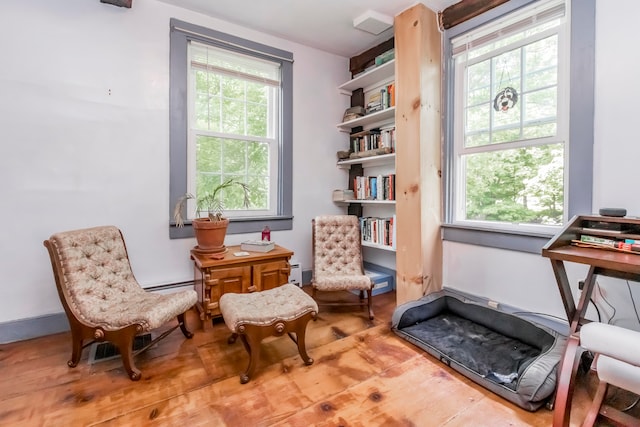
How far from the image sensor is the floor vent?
6.44 feet

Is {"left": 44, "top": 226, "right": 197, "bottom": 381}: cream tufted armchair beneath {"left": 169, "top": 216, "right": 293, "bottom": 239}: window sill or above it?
beneath

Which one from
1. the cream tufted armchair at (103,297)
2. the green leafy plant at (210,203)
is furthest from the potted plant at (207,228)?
the cream tufted armchair at (103,297)

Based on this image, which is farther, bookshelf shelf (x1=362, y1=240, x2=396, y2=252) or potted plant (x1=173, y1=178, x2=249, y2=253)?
bookshelf shelf (x1=362, y1=240, x2=396, y2=252)

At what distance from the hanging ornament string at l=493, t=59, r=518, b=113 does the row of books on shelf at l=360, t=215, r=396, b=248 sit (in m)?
1.31

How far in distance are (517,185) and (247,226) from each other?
2.39 m

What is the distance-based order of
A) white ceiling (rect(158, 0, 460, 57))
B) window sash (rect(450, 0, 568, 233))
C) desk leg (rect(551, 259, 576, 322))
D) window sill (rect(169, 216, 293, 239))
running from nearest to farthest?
desk leg (rect(551, 259, 576, 322))
window sash (rect(450, 0, 568, 233))
white ceiling (rect(158, 0, 460, 57))
window sill (rect(169, 216, 293, 239))

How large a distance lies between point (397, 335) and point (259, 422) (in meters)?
1.21

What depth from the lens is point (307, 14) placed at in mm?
2799

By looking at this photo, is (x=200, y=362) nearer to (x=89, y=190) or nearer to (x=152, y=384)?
(x=152, y=384)

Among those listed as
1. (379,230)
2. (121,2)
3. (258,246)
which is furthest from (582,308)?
(121,2)

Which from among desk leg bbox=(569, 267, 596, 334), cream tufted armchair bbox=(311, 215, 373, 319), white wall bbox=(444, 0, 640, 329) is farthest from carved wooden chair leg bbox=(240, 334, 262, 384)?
white wall bbox=(444, 0, 640, 329)

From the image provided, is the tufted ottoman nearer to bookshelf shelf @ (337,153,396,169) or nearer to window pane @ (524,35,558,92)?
bookshelf shelf @ (337,153,396,169)

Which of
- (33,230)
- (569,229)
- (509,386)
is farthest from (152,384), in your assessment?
(569,229)

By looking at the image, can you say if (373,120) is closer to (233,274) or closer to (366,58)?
(366,58)
